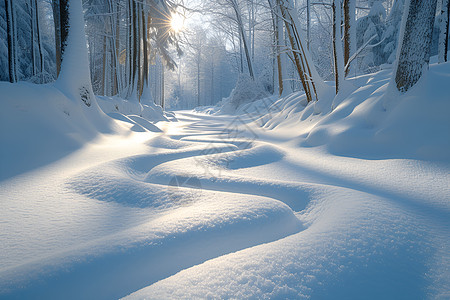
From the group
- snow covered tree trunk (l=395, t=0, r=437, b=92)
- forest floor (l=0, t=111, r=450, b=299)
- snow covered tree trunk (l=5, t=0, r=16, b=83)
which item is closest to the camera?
forest floor (l=0, t=111, r=450, b=299)

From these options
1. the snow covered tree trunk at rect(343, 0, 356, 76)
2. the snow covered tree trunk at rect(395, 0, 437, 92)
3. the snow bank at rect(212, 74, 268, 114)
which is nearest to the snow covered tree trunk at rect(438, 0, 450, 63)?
the snow covered tree trunk at rect(343, 0, 356, 76)

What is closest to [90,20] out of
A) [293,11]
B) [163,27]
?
[163,27]

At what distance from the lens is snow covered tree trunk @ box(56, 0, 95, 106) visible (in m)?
3.46

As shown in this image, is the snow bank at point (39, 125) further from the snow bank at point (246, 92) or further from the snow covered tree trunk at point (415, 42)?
the snow bank at point (246, 92)

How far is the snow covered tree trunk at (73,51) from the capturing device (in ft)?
11.3

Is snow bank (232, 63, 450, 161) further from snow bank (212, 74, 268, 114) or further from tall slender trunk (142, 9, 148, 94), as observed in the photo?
snow bank (212, 74, 268, 114)

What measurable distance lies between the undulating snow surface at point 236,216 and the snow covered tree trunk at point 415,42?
15cm

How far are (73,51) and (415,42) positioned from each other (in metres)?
4.67

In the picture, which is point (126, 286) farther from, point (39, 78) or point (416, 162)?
point (39, 78)

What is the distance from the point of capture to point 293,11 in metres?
4.60

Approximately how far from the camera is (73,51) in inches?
Answer: 140

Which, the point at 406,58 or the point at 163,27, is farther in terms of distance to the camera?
the point at 163,27

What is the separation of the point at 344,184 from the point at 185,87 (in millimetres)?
50151

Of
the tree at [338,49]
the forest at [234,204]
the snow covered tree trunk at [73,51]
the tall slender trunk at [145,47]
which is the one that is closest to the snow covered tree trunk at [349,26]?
the tree at [338,49]
